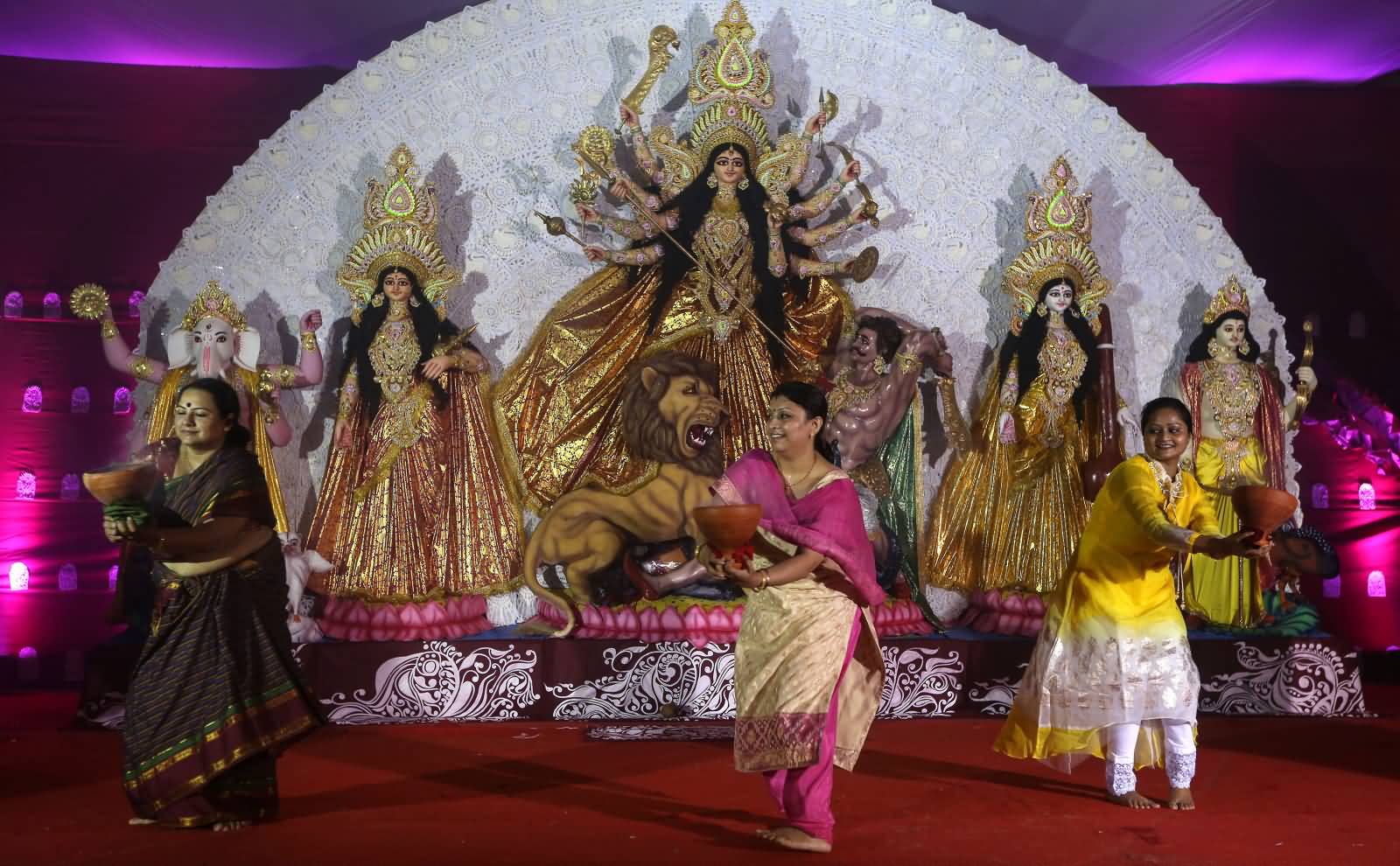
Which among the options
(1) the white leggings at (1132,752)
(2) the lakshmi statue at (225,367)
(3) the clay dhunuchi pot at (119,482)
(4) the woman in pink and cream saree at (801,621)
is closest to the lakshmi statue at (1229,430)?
(1) the white leggings at (1132,752)

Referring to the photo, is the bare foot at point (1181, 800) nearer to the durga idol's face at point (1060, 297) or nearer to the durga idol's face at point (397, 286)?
the durga idol's face at point (1060, 297)

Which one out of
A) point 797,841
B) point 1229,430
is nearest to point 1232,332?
point 1229,430

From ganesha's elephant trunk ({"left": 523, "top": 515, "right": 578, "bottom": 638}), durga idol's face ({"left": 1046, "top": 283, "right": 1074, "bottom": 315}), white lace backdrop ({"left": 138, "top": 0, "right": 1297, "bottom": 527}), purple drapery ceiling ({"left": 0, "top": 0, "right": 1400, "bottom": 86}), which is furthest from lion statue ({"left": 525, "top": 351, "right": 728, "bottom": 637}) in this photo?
purple drapery ceiling ({"left": 0, "top": 0, "right": 1400, "bottom": 86})

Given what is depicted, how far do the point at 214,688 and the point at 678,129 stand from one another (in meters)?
3.84

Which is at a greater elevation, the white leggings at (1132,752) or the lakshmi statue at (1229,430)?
the lakshmi statue at (1229,430)

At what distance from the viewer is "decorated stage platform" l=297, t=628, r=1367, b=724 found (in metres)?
5.85

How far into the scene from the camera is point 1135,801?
4.14 m

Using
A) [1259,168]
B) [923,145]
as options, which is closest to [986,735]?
[923,145]

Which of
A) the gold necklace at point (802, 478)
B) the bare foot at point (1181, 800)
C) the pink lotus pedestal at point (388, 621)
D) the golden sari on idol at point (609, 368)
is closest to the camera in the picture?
the gold necklace at point (802, 478)

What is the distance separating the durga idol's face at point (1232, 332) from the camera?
21.9 ft

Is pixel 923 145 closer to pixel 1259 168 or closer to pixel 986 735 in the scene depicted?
pixel 1259 168

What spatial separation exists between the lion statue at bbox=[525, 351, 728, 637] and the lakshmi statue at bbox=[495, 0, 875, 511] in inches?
3.6

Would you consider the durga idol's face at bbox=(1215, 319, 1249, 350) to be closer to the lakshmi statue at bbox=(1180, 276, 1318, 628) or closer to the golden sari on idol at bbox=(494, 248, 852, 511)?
the lakshmi statue at bbox=(1180, 276, 1318, 628)

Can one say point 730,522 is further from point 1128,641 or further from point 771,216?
point 771,216
